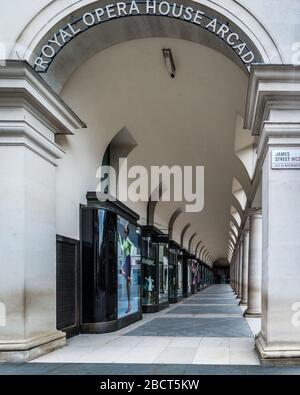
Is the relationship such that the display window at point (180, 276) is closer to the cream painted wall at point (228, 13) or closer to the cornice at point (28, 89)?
the cornice at point (28, 89)

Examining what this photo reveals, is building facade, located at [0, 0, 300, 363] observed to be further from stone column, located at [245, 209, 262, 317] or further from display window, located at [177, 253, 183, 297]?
display window, located at [177, 253, 183, 297]

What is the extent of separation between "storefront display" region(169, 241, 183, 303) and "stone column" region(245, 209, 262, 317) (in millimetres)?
8169

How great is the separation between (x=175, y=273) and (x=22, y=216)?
20.5 m

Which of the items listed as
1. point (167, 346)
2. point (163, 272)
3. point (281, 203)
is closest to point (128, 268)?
point (167, 346)

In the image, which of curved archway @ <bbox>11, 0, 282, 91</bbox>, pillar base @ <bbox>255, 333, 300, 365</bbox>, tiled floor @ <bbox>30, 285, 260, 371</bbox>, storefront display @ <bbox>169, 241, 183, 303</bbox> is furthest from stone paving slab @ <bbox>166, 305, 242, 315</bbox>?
curved archway @ <bbox>11, 0, 282, 91</bbox>

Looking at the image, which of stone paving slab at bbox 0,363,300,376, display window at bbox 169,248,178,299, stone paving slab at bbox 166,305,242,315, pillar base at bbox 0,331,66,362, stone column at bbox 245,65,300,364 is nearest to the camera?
stone paving slab at bbox 0,363,300,376

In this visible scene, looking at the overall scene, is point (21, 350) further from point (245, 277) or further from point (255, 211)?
point (245, 277)

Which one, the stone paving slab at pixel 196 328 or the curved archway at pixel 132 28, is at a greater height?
the curved archway at pixel 132 28

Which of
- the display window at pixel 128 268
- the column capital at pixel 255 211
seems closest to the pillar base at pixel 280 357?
the display window at pixel 128 268

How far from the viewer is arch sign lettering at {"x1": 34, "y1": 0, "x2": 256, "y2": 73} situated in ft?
30.5

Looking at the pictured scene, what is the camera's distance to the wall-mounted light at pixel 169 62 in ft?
39.3

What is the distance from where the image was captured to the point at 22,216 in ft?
28.9

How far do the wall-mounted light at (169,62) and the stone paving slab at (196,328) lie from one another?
648 centimetres

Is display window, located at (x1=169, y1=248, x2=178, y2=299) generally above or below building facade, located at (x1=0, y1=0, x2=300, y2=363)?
below
